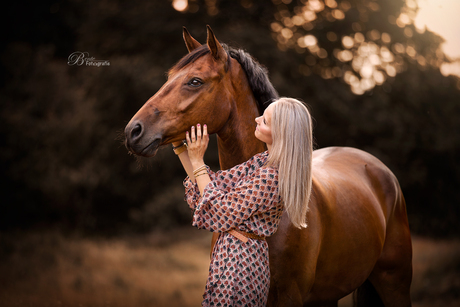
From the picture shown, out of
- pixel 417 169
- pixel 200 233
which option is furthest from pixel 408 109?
pixel 200 233

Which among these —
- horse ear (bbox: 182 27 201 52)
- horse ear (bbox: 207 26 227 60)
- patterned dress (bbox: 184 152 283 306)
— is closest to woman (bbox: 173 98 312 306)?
patterned dress (bbox: 184 152 283 306)

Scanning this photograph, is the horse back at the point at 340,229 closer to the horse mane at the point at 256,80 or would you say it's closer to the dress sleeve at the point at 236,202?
the dress sleeve at the point at 236,202

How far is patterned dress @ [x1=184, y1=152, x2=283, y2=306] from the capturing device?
1319 millimetres

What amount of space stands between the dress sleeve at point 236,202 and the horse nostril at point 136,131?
13.5 inches

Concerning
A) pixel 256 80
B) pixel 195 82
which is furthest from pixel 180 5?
pixel 195 82

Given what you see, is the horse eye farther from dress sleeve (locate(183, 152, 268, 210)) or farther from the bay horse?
dress sleeve (locate(183, 152, 268, 210))

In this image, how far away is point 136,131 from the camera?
141cm

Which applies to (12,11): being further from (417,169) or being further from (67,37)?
(417,169)

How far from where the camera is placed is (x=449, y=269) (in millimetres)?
4371

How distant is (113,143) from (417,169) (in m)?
4.35

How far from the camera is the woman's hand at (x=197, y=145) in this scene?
140cm

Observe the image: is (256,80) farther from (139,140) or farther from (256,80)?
(139,140)

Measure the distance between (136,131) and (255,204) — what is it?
1.76 feet

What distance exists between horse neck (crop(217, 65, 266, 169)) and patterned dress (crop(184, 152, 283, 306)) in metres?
0.24
